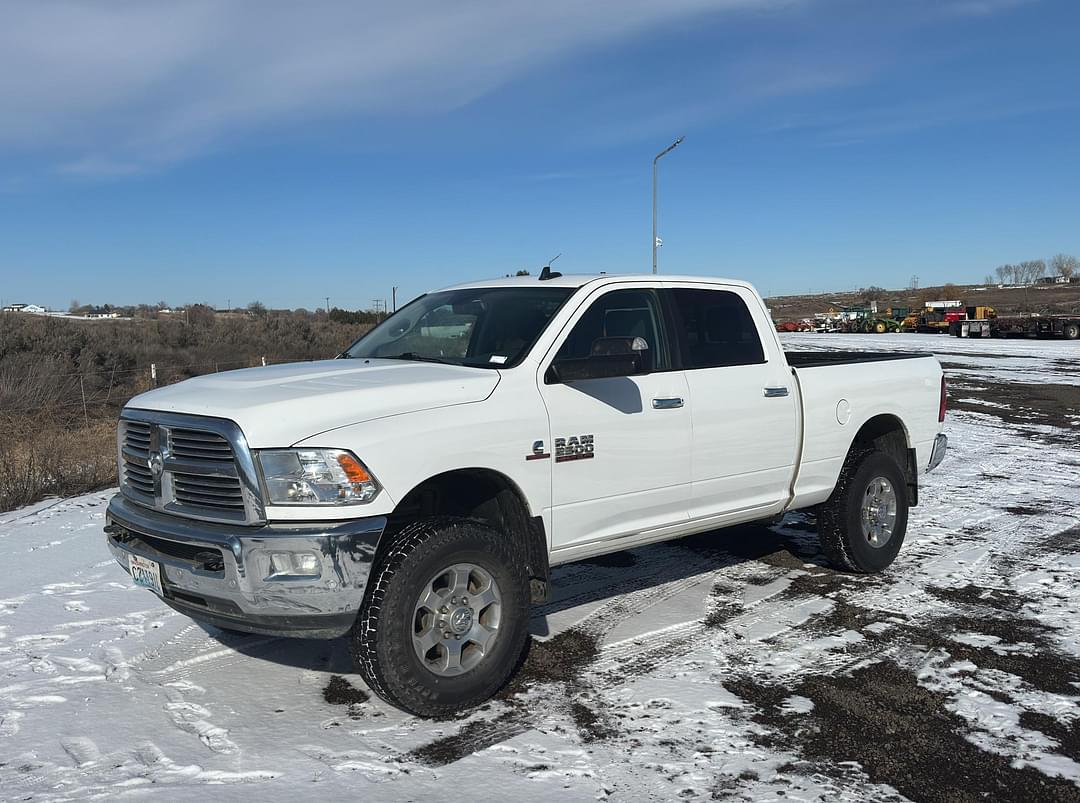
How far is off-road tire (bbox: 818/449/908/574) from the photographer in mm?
6438

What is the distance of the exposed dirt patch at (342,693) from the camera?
445 centimetres

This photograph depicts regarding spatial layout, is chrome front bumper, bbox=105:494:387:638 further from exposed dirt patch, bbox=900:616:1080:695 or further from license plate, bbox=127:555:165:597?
exposed dirt patch, bbox=900:616:1080:695

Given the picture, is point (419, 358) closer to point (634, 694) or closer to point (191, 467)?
point (191, 467)

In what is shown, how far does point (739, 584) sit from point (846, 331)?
6152 centimetres

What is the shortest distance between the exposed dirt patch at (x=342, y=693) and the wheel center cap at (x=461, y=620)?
2.01 feet

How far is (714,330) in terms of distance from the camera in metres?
5.78

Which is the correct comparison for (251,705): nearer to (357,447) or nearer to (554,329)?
→ (357,447)

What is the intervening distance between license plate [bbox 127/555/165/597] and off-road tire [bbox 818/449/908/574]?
4323mm

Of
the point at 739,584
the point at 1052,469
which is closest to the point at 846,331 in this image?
the point at 1052,469

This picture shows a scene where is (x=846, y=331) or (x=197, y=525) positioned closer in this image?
(x=197, y=525)

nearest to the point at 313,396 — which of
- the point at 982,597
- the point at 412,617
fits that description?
the point at 412,617

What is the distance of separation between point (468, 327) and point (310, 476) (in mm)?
1854

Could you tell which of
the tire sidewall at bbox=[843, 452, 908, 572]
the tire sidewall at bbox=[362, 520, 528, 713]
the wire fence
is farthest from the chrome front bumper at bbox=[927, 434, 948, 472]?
the wire fence

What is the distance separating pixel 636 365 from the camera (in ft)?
17.1
